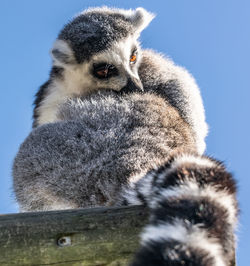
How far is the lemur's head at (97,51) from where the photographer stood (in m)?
5.29

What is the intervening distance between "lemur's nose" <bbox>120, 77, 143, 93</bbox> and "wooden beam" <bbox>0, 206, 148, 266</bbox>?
2.49 meters

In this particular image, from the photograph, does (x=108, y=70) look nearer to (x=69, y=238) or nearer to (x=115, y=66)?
(x=115, y=66)

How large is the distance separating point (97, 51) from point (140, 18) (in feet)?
3.79

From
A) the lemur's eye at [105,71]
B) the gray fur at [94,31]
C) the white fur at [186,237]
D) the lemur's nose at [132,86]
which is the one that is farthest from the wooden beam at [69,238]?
→ the gray fur at [94,31]

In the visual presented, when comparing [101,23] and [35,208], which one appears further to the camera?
[101,23]

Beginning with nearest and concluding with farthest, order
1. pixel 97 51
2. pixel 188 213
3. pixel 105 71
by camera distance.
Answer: pixel 188 213, pixel 105 71, pixel 97 51

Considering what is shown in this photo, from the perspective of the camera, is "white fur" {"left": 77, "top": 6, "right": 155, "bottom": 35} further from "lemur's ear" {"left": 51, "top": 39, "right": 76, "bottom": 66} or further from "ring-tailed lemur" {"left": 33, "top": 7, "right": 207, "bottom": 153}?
"lemur's ear" {"left": 51, "top": 39, "right": 76, "bottom": 66}

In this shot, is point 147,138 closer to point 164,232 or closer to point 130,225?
point 130,225

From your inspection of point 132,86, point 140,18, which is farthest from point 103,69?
point 140,18

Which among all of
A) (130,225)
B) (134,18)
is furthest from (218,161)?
(134,18)

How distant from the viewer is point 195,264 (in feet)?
5.61

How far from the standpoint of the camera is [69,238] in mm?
2322

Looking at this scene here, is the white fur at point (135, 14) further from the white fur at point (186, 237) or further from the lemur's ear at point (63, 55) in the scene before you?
the white fur at point (186, 237)

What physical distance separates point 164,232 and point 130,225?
493mm
